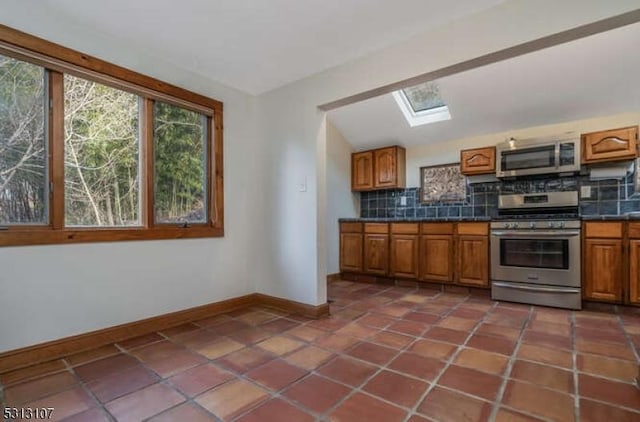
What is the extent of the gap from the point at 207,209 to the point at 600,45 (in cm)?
380

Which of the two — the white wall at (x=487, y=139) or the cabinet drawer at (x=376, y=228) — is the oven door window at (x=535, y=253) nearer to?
the white wall at (x=487, y=139)

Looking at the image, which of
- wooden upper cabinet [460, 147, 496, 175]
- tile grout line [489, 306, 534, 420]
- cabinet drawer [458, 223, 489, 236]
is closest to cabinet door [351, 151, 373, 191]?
wooden upper cabinet [460, 147, 496, 175]

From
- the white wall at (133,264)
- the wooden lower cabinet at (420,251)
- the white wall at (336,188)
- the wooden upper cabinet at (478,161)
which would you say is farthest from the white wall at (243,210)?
the wooden upper cabinet at (478,161)

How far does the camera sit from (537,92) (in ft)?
10.9

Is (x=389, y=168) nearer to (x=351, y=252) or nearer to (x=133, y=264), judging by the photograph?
(x=351, y=252)

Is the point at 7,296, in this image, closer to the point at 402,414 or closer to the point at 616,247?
the point at 402,414

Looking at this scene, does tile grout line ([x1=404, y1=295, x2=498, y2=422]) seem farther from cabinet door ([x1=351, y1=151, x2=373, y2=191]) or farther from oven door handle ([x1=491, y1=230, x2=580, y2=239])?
cabinet door ([x1=351, y1=151, x2=373, y2=191])

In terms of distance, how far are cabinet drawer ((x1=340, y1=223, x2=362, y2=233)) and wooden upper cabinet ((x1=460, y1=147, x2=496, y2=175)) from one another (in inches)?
Result: 60.7

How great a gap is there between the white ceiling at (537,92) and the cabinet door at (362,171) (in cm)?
56

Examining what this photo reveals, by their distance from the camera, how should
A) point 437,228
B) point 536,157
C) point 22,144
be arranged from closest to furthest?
point 22,144 → point 536,157 → point 437,228

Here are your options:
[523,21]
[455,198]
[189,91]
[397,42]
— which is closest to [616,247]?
[455,198]

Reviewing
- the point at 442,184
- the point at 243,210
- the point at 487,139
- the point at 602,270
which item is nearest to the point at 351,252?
the point at 442,184

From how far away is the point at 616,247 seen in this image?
2852mm

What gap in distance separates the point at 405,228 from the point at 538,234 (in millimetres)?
1407
